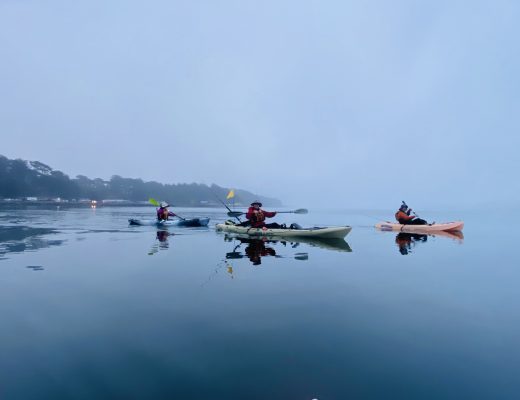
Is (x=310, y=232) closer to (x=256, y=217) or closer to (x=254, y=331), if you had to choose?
(x=256, y=217)

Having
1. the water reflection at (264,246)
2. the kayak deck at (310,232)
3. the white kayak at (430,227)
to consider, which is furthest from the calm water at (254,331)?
the white kayak at (430,227)

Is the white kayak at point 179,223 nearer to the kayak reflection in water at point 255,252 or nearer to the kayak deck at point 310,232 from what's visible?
the kayak deck at point 310,232

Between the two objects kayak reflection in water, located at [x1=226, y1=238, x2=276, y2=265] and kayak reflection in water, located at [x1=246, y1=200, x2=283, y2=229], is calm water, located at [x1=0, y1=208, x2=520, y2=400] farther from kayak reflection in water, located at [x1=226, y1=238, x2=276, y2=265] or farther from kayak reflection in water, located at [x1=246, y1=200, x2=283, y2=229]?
kayak reflection in water, located at [x1=246, y1=200, x2=283, y2=229]

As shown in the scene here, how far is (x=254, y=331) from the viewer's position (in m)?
8.64

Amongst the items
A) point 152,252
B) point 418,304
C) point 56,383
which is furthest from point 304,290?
point 152,252

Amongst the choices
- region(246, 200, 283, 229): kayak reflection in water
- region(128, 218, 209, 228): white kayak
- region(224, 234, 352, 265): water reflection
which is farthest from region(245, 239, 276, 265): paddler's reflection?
region(128, 218, 209, 228): white kayak

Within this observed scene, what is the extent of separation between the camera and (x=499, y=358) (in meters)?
7.38

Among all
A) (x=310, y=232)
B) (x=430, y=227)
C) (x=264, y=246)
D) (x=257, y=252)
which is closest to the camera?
(x=257, y=252)

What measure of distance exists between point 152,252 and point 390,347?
16883 millimetres

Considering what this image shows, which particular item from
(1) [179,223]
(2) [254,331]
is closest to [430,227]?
(1) [179,223]

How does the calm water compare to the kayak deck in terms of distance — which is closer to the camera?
the calm water

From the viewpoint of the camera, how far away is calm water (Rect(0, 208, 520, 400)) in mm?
6145

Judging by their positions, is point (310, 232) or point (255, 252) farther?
point (310, 232)

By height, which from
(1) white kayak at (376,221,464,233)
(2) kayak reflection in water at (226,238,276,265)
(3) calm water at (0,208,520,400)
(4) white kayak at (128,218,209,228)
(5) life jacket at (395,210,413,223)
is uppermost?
(5) life jacket at (395,210,413,223)
